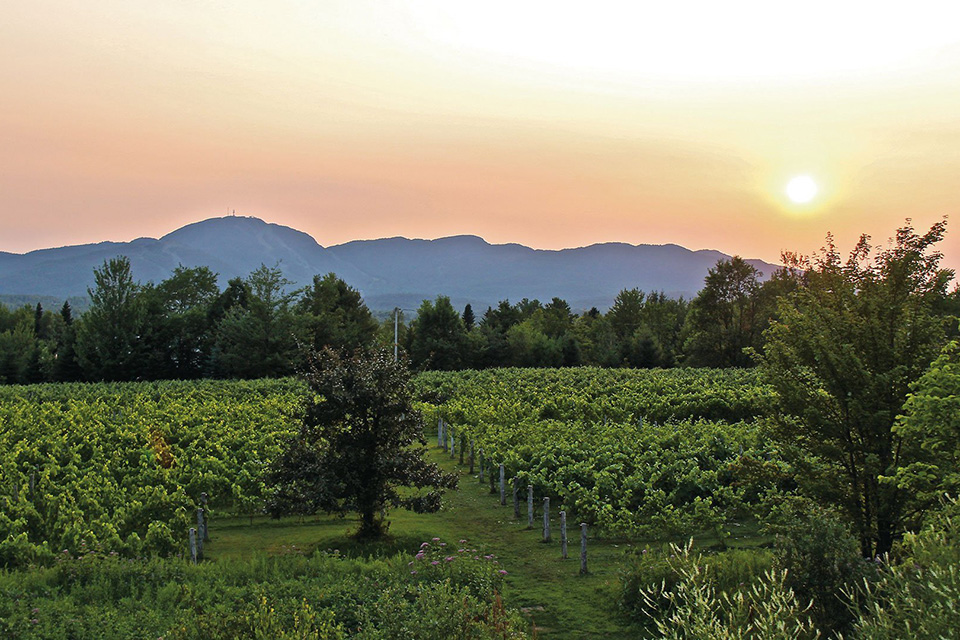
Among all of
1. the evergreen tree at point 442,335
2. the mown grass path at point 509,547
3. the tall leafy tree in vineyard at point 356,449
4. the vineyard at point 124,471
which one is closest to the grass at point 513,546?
the mown grass path at point 509,547

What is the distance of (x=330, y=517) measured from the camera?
63.7 ft

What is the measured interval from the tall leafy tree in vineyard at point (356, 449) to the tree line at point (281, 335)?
135 feet

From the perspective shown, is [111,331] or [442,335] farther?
[442,335]

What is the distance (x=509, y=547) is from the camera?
1634 centimetres

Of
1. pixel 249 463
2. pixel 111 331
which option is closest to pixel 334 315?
pixel 111 331

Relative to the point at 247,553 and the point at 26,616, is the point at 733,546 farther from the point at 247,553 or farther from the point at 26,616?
the point at 26,616

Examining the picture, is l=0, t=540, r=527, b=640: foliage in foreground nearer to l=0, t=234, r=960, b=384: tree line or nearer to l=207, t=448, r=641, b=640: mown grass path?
l=207, t=448, r=641, b=640: mown grass path

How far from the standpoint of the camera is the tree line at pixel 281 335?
6438cm

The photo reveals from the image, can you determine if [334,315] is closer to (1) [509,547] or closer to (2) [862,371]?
(1) [509,547]

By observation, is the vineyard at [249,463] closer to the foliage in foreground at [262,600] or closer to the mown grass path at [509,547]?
the mown grass path at [509,547]

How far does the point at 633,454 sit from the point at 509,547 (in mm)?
6360

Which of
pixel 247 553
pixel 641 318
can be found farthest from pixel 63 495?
pixel 641 318

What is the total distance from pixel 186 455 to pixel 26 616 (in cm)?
1265

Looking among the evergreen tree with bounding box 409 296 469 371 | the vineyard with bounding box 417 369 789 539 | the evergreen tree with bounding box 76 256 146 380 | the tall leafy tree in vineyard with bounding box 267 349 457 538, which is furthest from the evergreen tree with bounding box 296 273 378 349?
the tall leafy tree in vineyard with bounding box 267 349 457 538
